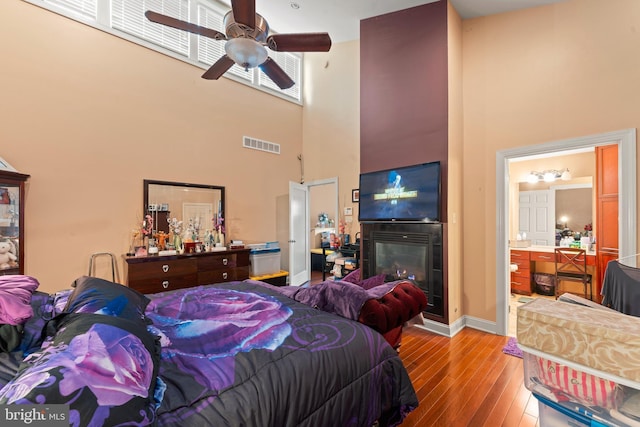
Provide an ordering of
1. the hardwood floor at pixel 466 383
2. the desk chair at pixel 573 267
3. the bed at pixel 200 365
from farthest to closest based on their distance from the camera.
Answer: the desk chair at pixel 573 267, the hardwood floor at pixel 466 383, the bed at pixel 200 365

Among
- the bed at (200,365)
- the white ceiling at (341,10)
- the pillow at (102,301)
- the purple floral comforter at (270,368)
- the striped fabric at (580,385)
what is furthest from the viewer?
the white ceiling at (341,10)

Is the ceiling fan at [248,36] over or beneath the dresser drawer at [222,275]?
over

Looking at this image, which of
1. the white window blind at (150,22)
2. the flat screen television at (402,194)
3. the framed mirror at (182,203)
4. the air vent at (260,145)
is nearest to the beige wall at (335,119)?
the air vent at (260,145)

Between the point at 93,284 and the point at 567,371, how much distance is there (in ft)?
6.45

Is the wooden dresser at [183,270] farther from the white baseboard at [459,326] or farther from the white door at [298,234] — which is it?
the white baseboard at [459,326]

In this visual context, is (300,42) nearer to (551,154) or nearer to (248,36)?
(248,36)

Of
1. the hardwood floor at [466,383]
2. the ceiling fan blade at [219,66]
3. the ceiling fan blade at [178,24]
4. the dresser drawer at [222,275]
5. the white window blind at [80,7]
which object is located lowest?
the hardwood floor at [466,383]

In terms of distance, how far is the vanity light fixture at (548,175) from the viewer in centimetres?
452

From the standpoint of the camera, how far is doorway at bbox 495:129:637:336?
7.96 feet

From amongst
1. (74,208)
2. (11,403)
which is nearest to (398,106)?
(11,403)

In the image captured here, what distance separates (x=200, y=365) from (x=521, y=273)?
5.20 m

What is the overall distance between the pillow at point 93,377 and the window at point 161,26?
3.71 meters

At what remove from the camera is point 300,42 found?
A: 232cm

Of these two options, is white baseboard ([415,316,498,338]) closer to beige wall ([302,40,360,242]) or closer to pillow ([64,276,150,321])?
beige wall ([302,40,360,242])
